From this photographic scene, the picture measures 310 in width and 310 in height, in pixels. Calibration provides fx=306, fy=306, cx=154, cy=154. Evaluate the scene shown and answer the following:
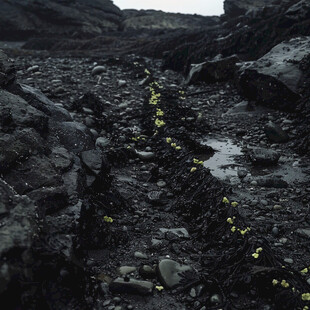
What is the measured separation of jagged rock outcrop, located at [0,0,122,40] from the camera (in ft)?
95.3

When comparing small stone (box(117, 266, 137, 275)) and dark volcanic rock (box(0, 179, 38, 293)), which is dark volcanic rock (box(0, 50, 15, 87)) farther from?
small stone (box(117, 266, 137, 275))

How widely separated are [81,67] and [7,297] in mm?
12604

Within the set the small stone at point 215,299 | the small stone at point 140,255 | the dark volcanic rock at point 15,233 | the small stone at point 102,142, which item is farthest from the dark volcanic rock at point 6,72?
the small stone at point 215,299

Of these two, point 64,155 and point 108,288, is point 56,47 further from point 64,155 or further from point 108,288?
point 108,288

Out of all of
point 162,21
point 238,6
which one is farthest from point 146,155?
point 162,21

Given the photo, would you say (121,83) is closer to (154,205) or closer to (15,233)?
(154,205)

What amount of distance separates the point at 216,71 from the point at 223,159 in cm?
604

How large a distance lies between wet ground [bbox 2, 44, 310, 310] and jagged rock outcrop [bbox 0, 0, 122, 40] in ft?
72.6

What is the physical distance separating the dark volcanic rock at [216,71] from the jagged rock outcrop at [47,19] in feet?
68.4

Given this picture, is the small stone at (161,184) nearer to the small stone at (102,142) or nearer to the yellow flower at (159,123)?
the small stone at (102,142)

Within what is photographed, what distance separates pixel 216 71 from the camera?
11219mm

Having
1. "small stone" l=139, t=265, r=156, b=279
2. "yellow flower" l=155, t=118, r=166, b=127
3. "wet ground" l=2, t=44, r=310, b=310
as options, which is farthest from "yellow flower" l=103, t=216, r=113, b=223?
"yellow flower" l=155, t=118, r=166, b=127

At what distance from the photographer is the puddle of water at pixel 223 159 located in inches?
220

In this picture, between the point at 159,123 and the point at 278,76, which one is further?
the point at 278,76
